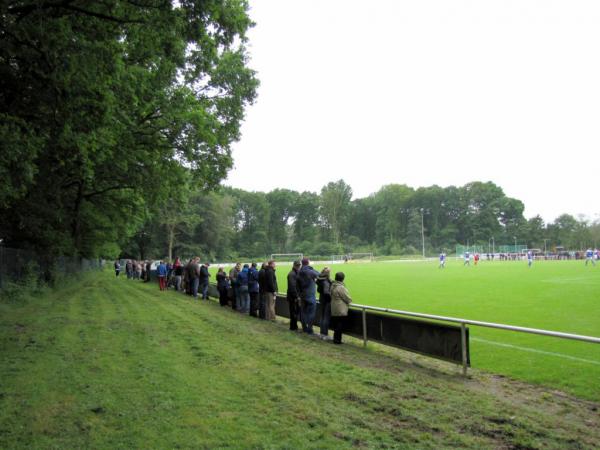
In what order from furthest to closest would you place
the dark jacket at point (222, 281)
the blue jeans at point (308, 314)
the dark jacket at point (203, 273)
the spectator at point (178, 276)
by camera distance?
the spectator at point (178, 276) → the dark jacket at point (203, 273) → the dark jacket at point (222, 281) → the blue jeans at point (308, 314)

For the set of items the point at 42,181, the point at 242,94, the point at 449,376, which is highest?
the point at 242,94

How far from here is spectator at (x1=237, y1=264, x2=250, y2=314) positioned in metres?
14.9

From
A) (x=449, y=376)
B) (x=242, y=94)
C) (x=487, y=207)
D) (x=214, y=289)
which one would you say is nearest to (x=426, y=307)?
(x=449, y=376)

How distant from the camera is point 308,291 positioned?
1070cm

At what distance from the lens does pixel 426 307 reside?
15078 millimetres

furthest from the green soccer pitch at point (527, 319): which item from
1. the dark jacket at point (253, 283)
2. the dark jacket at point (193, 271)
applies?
the dark jacket at point (193, 271)

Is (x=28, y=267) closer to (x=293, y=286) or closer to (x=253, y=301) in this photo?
(x=253, y=301)

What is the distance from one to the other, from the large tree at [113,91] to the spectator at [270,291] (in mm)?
5680

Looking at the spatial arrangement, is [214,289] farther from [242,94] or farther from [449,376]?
[449,376]

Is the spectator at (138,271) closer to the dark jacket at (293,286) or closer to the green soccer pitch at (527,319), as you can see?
the green soccer pitch at (527,319)

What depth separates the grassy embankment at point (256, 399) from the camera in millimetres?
4473

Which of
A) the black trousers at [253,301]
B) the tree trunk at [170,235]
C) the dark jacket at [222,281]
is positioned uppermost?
the tree trunk at [170,235]

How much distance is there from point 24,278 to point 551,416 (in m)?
20.0

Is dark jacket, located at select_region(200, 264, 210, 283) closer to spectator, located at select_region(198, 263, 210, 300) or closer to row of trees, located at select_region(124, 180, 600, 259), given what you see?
spectator, located at select_region(198, 263, 210, 300)
